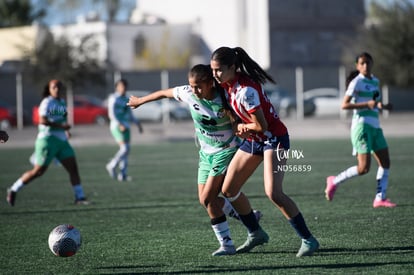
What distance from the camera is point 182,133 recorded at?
34.7 m

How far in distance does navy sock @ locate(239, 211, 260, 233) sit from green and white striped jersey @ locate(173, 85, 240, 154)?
75cm

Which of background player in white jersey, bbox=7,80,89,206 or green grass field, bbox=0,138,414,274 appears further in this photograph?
background player in white jersey, bbox=7,80,89,206

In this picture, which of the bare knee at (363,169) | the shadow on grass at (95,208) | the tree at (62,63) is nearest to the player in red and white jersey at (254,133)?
the bare knee at (363,169)

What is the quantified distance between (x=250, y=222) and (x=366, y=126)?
3.88m

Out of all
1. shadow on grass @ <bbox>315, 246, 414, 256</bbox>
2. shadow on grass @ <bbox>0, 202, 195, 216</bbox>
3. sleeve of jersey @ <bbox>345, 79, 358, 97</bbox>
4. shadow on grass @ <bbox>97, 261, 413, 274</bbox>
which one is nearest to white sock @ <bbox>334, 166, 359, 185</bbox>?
sleeve of jersey @ <bbox>345, 79, 358, 97</bbox>

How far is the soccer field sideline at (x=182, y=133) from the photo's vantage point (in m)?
32.2

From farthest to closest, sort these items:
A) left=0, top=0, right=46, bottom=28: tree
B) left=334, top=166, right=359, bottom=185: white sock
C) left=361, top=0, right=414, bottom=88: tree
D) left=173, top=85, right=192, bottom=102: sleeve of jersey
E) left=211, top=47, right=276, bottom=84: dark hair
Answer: left=0, top=0, right=46, bottom=28: tree, left=361, top=0, right=414, bottom=88: tree, left=334, top=166, right=359, bottom=185: white sock, left=173, top=85, right=192, bottom=102: sleeve of jersey, left=211, top=47, right=276, bottom=84: dark hair

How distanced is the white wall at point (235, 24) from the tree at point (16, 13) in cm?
1593

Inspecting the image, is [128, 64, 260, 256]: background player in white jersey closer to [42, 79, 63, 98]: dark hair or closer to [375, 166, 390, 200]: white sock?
[375, 166, 390, 200]: white sock

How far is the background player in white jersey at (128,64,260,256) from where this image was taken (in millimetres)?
8297

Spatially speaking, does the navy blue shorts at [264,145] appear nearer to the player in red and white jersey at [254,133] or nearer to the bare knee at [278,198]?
the player in red and white jersey at [254,133]

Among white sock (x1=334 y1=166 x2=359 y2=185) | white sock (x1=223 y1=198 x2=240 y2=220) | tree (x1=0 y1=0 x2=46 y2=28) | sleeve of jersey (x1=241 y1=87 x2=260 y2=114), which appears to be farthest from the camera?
tree (x1=0 y1=0 x2=46 y2=28)

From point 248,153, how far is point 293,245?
125cm

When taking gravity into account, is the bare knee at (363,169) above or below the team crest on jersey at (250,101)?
below
